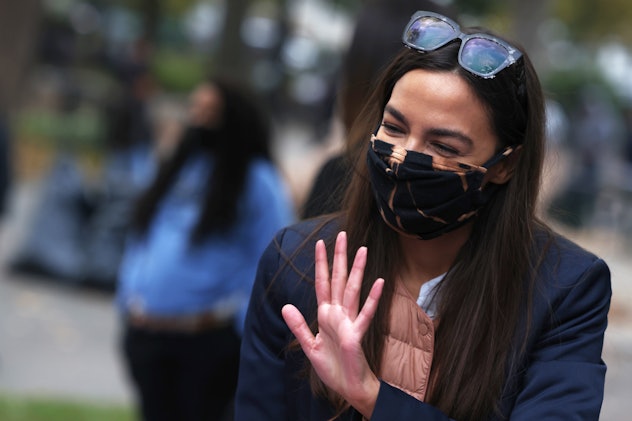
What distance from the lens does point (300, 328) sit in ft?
6.63

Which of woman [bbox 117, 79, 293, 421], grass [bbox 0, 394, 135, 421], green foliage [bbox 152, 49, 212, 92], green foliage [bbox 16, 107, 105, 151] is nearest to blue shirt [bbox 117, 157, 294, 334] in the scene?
woman [bbox 117, 79, 293, 421]

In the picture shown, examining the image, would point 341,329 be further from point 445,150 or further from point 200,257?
point 200,257

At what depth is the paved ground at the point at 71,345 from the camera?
6.87 metres

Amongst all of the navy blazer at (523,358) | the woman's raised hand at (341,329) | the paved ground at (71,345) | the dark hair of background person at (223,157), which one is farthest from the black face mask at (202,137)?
the woman's raised hand at (341,329)

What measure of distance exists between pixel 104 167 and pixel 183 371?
664 cm

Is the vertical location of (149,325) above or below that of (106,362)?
above

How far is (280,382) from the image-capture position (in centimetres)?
224

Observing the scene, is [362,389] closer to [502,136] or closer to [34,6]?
[502,136]

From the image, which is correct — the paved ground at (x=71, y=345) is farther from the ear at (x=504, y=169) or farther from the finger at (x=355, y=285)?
the finger at (x=355, y=285)

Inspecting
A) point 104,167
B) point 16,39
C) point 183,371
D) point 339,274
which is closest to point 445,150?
point 339,274

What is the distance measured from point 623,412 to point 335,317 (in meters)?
4.60

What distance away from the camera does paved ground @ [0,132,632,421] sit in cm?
687

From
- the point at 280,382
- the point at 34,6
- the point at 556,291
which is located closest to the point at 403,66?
the point at 556,291

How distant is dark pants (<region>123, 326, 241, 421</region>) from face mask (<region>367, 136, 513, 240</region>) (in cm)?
233
